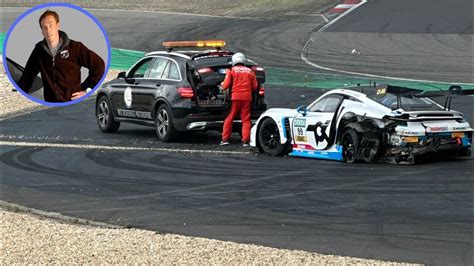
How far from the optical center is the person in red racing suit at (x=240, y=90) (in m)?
18.1

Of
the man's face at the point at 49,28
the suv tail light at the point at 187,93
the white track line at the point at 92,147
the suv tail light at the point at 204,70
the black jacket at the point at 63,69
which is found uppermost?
the man's face at the point at 49,28

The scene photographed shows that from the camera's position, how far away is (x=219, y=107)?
19.0 m

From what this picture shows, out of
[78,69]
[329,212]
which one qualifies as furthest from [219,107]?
[78,69]

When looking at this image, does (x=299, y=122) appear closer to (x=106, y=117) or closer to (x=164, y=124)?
(x=164, y=124)

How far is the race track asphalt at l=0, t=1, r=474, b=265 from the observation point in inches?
359

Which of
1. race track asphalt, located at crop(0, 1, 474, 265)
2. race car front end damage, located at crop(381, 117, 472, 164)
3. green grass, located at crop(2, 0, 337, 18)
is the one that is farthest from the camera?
green grass, located at crop(2, 0, 337, 18)

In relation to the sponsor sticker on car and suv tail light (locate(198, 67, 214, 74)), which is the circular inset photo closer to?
the sponsor sticker on car

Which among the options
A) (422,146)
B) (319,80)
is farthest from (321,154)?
(319,80)

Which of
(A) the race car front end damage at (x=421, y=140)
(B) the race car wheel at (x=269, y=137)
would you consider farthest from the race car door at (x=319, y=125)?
(A) the race car front end damage at (x=421, y=140)

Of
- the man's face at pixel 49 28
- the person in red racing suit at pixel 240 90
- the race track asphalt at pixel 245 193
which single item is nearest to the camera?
the man's face at pixel 49 28

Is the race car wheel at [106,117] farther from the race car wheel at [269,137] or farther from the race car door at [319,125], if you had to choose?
the race car door at [319,125]

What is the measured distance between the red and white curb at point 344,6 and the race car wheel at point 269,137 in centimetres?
2969

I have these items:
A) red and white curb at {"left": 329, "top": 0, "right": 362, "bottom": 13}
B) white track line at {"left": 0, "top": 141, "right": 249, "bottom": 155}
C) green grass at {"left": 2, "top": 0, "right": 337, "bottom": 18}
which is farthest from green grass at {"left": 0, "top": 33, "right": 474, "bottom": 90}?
green grass at {"left": 2, "top": 0, "right": 337, "bottom": 18}

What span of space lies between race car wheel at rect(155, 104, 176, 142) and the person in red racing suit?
117 centimetres
